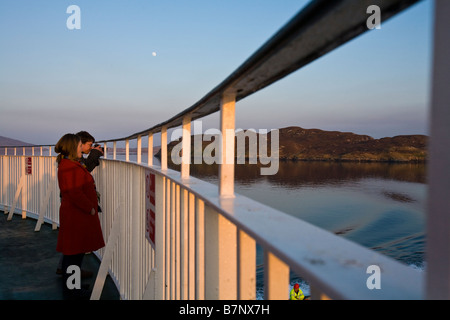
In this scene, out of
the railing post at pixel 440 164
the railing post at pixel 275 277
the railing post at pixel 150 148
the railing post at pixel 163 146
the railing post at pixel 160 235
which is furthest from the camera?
the railing post at pixel 150 148

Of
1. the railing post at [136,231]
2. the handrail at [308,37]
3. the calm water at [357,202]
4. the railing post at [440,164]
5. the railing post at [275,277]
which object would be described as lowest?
the calm water at [357,202]

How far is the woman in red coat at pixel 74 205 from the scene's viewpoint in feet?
10.5

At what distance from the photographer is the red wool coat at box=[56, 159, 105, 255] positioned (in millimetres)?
3209

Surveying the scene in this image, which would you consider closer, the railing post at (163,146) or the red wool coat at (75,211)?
the railing post at (163,146)

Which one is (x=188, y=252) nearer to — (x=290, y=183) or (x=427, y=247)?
(x=427, y=247)

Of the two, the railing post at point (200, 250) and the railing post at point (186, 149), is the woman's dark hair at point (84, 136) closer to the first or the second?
the railing post at point (186, 149)

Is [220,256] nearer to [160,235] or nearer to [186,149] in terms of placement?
[186,149]

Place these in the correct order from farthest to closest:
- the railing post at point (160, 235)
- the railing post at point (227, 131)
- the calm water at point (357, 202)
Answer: the calm water at point (357, 202)
the railing post at point (160, 235)
the railing post at point (227, 131)

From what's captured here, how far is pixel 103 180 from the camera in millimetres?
4867

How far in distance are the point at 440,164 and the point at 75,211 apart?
3440 millimetres

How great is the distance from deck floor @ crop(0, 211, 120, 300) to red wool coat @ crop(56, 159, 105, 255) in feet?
2.59

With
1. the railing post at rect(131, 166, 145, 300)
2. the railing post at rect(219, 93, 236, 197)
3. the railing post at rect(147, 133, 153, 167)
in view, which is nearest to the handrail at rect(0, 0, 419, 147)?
the railing post at rect(219, 93, 236, 197)

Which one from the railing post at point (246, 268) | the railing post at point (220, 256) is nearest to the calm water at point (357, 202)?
the railing post at point (220, 256)

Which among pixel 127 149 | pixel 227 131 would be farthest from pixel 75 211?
pixel 227 131
